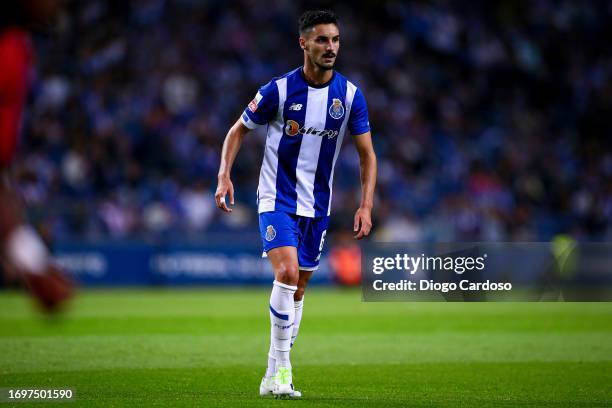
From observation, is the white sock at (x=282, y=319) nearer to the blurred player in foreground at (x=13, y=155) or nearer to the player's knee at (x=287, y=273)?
the player's knee at (x=287, y=273)

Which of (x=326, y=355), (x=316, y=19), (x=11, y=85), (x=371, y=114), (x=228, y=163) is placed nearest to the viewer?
(x=11, y=85)

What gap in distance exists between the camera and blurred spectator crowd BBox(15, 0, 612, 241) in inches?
880

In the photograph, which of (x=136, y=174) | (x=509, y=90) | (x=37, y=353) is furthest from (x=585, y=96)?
(x=37, y=353)

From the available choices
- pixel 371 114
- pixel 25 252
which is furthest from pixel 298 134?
pixel 371 114

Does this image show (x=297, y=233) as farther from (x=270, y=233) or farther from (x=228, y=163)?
(x=228, y=163)

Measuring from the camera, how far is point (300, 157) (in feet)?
26.8

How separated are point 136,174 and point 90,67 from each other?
10.2ft

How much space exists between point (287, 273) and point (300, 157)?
0.96m

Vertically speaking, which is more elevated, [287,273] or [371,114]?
A: [371,114]

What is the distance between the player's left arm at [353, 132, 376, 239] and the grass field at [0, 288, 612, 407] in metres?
1.29

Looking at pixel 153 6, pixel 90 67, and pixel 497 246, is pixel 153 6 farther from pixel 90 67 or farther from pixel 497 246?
pixel 497 246

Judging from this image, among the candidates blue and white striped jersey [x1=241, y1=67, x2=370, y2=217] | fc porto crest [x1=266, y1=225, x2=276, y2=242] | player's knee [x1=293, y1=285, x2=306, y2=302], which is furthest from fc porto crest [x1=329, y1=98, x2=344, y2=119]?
player's knee [x1=293, y1=285, x2=306, y2=302]

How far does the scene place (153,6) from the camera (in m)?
25.6

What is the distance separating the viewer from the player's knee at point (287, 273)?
307 inches
